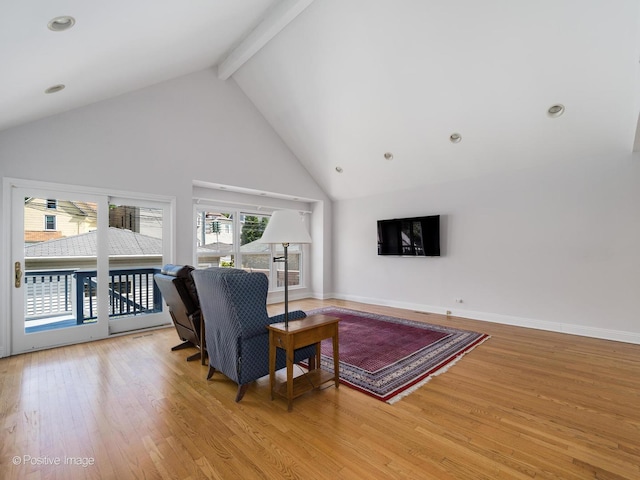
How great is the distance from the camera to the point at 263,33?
3.91 meters

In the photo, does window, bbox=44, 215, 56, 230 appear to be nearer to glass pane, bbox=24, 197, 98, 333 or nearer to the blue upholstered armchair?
glass pane, bbox=24, 197, 98, 333

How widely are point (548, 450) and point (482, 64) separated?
3.86 meters

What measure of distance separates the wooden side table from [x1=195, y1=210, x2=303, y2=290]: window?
3.73 m

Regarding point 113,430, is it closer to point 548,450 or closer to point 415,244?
point 548,450

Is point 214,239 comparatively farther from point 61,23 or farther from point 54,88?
point 61,23

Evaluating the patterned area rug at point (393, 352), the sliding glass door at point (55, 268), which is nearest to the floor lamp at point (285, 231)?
the patterned area rug at point (393, 352)

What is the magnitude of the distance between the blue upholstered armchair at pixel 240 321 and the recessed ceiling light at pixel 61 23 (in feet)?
6.00

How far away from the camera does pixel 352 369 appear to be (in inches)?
121

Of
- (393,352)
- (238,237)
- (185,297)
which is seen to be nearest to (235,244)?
(238,237)

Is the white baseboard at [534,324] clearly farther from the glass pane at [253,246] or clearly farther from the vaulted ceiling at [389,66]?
the glass pane at [253,246]

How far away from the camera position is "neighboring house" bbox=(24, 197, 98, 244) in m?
3.66

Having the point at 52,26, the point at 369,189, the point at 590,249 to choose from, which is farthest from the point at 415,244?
the point at 52,26

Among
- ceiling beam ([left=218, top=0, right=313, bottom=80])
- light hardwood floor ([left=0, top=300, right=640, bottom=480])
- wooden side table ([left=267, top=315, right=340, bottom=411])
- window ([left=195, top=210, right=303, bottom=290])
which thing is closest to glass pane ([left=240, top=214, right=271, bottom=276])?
window ([left=195, top=210, right=303, bottom=290])

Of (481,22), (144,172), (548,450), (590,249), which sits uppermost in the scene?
(481,22)
